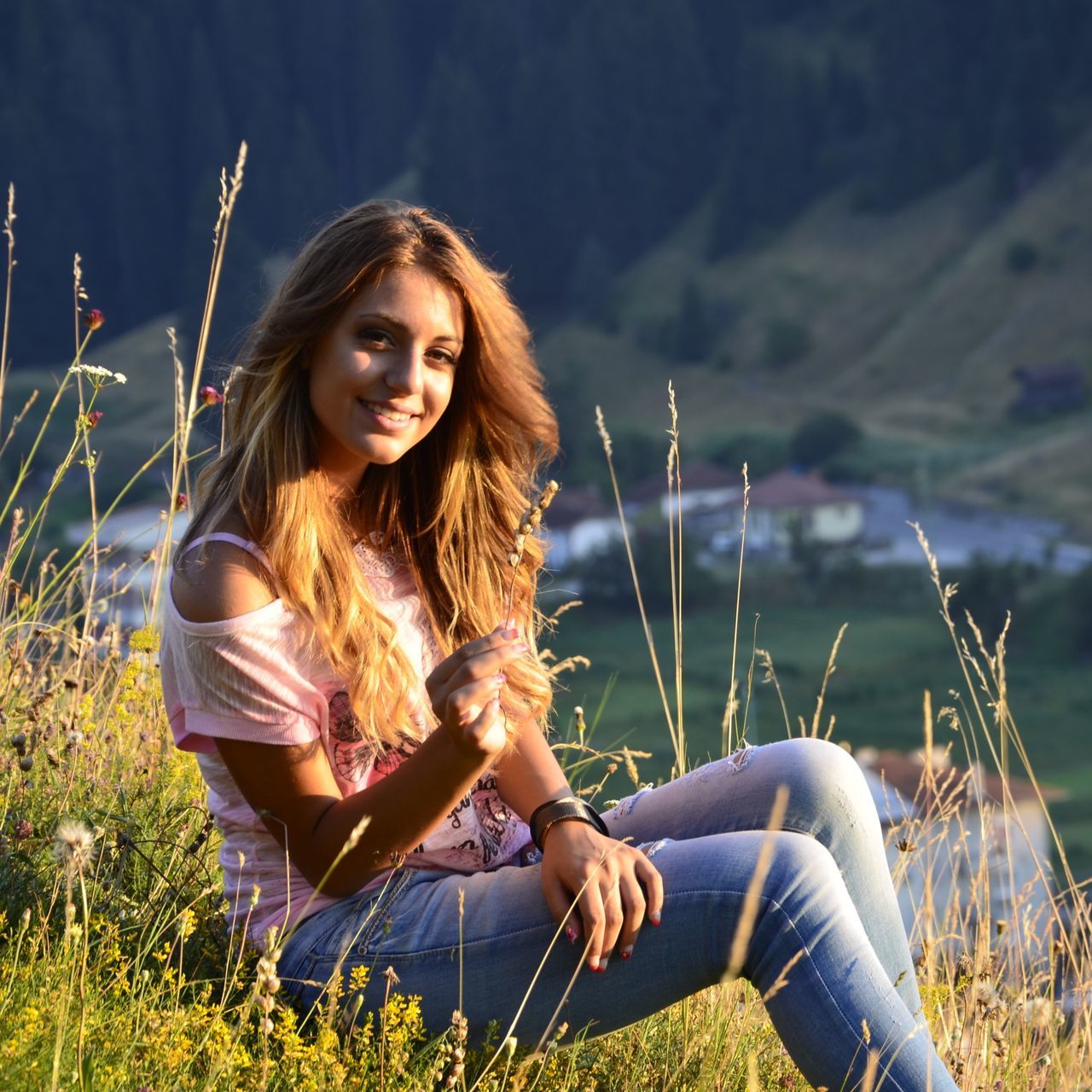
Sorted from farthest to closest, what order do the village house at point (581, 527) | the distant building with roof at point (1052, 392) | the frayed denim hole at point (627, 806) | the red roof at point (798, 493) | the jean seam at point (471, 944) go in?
the distant building with roof at point (1052, 392)
the red roof at point (798, 493)
the village house at point (581, 527)
the frayed denim hole at point (627, 806)
the jean seam at point (471, 944)

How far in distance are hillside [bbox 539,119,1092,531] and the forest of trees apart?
160 centimetres

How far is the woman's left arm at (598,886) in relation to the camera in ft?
5.62

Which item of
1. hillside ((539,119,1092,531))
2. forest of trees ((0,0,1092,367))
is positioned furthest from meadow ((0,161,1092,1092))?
forest of trees ((0,0,1092,367))

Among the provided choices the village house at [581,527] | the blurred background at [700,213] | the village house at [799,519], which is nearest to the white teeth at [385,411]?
the village house at [581,527]

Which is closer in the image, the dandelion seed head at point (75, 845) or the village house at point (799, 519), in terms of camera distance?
the dandelion seed head at point (75, 845)

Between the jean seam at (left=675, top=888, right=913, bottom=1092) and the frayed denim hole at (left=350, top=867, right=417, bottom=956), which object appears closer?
the jean seam at (left=675, top=888, right=913, bottom=1092)

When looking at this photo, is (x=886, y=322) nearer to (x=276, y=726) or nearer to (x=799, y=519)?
(x=799, y=519)

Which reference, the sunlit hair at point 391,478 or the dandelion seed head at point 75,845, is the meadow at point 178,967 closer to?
the dandelion seed head at point 75,845

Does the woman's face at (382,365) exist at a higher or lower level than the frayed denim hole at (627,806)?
higher

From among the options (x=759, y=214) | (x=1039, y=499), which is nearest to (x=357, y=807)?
(x=1039, y=499)

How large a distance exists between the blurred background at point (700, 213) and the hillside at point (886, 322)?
A: 18cm

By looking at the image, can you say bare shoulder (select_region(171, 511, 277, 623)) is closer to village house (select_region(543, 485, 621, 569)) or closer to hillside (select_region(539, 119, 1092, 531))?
village house (select_region(543, 485, 621, 569))

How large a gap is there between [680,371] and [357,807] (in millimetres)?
70698

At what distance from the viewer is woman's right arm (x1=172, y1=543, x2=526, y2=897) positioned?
1.61 metres
